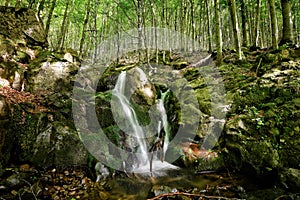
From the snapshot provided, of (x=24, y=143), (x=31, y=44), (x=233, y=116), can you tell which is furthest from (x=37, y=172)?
(x=31, y=44)

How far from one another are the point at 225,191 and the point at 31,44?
35.8 feet

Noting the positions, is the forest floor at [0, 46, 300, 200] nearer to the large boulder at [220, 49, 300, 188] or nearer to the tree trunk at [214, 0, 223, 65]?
the large boulder at [220, 49, 300, 188]

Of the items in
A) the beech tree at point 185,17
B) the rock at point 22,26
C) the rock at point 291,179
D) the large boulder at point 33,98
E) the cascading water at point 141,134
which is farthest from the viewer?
the beech tree at point 185,17

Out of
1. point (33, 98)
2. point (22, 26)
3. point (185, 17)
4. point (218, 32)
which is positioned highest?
point (185, 17)

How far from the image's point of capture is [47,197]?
5.23 meters

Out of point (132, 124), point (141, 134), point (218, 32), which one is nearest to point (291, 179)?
point (141, 134)

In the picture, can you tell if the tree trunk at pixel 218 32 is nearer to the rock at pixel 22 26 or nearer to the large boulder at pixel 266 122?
the large boulder at pixel 266 122

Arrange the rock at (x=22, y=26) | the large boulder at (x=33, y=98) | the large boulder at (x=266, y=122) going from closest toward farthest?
the large boulder at (x=33, y=98) < the large boulder at (x=266, y=122) < the rock at (x=22, y=26)

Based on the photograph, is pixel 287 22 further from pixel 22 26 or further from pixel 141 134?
pixel 22 26

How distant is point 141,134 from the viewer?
318 inches

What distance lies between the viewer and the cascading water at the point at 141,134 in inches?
294

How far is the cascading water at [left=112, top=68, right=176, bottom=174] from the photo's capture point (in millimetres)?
7457

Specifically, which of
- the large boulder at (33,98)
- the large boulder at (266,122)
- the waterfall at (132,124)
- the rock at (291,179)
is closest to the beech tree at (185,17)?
the large boulder at (33,98)

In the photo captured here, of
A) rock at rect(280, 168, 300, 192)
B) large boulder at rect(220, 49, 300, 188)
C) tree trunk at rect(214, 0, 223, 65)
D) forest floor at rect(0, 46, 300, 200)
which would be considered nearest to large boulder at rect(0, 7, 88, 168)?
forest floor at rect(0, 46, 300, 200)
